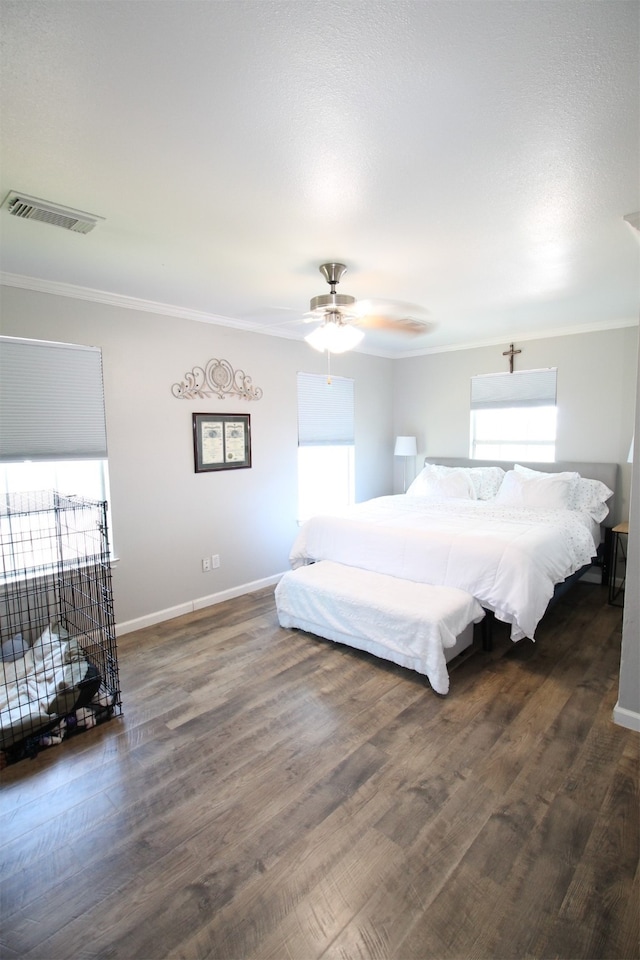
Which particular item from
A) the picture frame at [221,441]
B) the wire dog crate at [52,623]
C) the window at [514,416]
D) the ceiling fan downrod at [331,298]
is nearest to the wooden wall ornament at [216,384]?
the picture frame at [221,441]

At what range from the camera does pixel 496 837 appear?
1.70 meters

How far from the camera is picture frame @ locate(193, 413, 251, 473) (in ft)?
12.8

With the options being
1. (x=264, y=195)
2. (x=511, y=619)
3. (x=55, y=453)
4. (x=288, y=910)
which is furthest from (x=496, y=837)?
(x=55, y=453)

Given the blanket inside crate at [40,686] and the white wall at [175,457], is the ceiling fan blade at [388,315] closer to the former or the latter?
the white wall at [175,457]

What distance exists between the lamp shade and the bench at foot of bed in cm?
242

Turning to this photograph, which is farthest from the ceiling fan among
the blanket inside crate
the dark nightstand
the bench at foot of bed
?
the dark nightstand

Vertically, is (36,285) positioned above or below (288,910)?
above

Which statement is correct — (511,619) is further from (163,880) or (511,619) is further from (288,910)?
(163,880)

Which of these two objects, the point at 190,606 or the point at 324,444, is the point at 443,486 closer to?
the point at 324,444

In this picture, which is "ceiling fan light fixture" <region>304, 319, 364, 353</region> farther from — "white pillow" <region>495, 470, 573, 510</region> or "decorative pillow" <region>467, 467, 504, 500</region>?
"decorative pillow" <region>467, 467, 504, 500</region>

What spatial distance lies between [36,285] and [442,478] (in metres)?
4.02

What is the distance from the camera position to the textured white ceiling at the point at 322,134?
44.1 inches

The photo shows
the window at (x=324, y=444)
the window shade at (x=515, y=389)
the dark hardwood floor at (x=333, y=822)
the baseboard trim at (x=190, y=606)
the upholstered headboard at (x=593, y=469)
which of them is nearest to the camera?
the dark hardwood floor at (x=333, y=822)

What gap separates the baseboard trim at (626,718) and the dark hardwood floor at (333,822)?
1.6 inches
